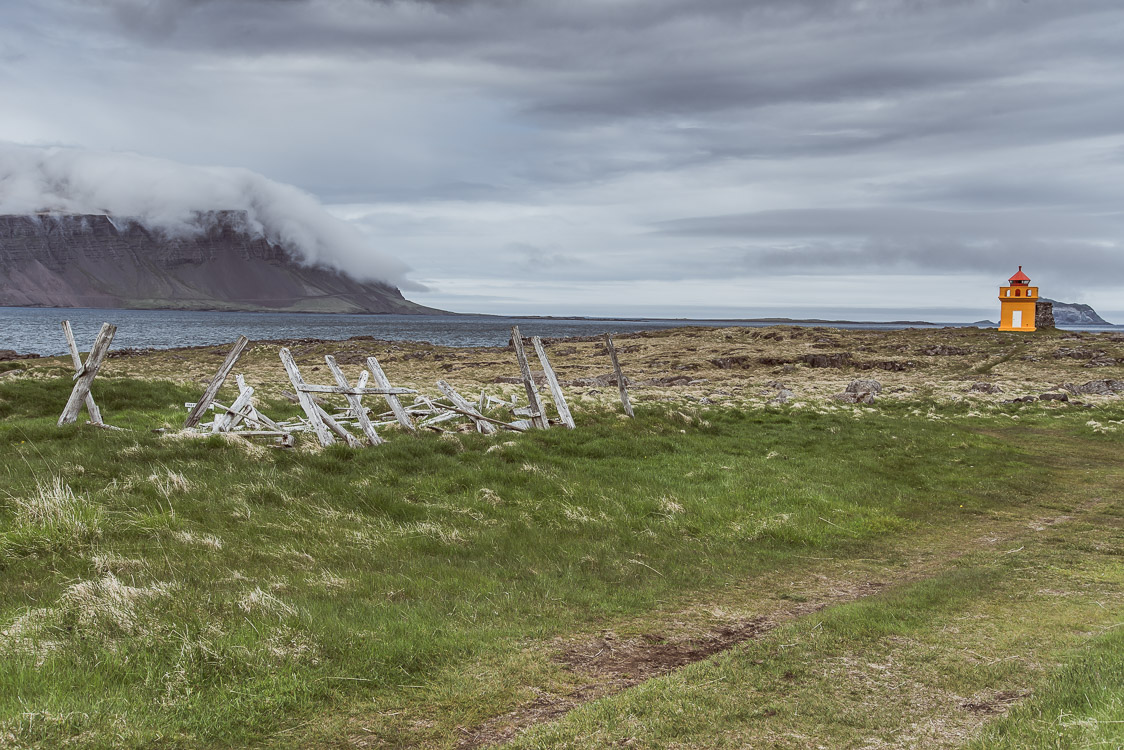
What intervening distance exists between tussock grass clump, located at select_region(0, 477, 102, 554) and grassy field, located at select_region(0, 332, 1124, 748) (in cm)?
4

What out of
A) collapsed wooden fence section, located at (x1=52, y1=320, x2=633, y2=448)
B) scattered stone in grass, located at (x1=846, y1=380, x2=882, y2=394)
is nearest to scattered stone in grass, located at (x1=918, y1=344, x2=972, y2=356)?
scattered stone in grass, located at (x1=846, y1=380, x2=882, y2=394)

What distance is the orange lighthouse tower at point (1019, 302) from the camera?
252ft

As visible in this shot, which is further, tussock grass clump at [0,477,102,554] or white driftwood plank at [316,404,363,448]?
white driftwood plank at [316,404,363,448]

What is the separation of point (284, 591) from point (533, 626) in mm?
2933

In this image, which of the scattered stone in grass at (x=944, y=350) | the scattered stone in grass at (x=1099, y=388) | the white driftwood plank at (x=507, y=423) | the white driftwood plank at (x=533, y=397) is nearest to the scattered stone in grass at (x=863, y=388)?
the scattered stone in grass at (x=1099, y=388)

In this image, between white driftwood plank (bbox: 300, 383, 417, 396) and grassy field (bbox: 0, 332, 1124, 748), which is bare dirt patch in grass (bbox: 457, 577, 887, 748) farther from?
white driftwood plank (bbox: 300, 383, 417, 396)

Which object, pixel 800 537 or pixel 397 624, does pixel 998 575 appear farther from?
pixel 397 624

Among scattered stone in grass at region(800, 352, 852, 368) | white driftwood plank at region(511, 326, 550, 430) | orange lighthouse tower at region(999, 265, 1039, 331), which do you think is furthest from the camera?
orange lighthouse tower at region(999, 265, 1039, 331)

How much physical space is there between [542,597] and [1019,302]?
85.0m

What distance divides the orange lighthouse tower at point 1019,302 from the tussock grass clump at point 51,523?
283ft

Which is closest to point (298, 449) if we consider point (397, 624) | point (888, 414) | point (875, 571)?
point (397, 624)

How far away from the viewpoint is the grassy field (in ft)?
19.4

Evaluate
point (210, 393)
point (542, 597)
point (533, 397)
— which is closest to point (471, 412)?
point (533, 397)

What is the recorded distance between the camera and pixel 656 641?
26.5ft
